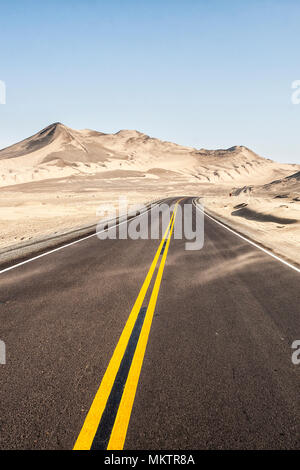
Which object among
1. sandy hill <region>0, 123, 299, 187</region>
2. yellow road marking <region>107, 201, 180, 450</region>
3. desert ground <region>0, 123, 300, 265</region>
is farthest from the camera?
sandy hill <region>0, 123, 299, 187</region>

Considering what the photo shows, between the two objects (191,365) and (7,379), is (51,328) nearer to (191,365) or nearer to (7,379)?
(7,379)

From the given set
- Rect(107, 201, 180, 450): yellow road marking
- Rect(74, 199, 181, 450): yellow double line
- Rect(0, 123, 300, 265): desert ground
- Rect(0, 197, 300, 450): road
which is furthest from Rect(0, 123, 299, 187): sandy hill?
Rect(107, 201, 180, 450): yellow road marking

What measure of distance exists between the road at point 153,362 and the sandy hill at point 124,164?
96244 millimetres

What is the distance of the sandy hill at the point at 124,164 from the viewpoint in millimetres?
111312

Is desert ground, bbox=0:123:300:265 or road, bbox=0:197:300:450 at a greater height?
desert ground, bbox=0:123:300:265

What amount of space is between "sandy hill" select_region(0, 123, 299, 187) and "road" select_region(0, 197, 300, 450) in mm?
96244

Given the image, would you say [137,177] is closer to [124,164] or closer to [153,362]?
[124,164]

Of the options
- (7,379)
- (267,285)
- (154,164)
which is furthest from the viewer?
(154,164)

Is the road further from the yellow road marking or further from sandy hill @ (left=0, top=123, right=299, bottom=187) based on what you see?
A: sandy hill @ (left=0, top=123, right=299, bottom=187)

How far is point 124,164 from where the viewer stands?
144000 millimetres

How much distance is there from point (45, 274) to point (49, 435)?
5.56 metres

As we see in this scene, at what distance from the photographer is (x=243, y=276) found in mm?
7617

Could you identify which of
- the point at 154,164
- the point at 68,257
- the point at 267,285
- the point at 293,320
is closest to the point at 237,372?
the point at 293,320

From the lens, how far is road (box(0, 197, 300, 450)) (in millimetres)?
2641
